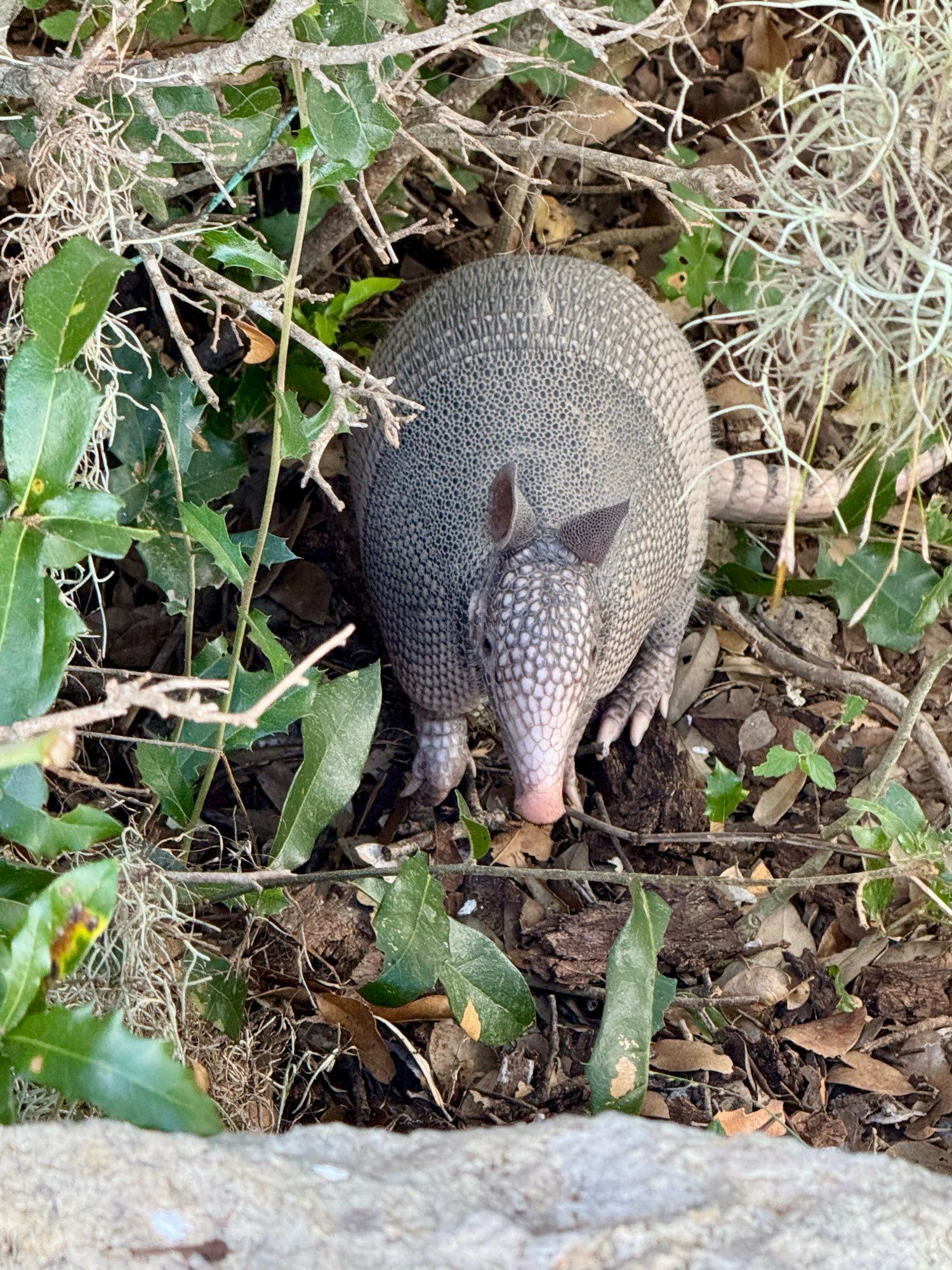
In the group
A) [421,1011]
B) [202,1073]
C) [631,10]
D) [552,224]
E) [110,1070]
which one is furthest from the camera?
[552,224]

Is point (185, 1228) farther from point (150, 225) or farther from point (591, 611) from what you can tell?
point (150, 225)

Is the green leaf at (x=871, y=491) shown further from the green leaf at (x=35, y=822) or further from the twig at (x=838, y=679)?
the green leaf at (x=35, y=822)

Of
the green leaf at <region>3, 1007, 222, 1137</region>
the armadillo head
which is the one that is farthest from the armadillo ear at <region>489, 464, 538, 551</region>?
the green leaf at <region>3, 1007, 222, 1137</region>

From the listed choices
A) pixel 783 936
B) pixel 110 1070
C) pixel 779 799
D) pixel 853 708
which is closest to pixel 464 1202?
pixel 110 1070

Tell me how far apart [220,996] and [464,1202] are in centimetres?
95

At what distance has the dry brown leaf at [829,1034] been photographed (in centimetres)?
293

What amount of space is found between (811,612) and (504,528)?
1433 mm

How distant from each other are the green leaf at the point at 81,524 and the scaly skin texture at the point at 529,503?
3.30ft

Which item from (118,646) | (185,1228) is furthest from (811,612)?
(185,1228)

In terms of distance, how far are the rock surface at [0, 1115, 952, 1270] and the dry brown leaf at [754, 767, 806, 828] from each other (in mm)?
1839

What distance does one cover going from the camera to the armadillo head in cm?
266

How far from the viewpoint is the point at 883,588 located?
11.9 feet

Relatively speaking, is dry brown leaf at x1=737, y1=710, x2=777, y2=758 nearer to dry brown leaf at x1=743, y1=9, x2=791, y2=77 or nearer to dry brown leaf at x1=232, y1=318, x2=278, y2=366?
dry brown leaf at x1=232, y1=318, x2=278, y2=366

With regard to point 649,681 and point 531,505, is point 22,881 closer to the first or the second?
point 531,505
